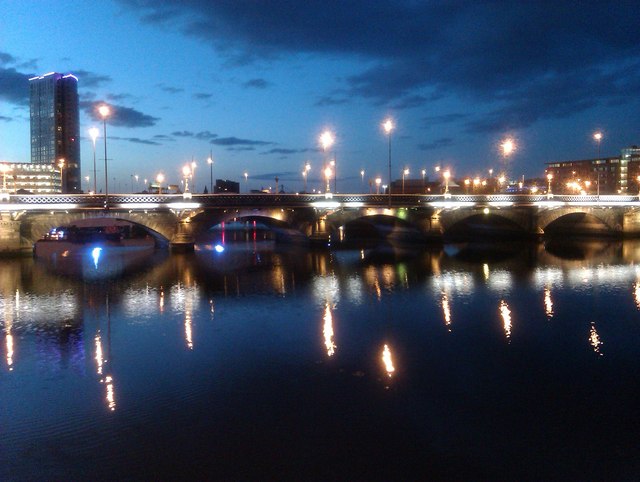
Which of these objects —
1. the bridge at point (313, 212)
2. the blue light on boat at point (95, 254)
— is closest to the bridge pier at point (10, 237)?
the bridge at point (313, 212)

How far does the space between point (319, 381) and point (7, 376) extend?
9.65 meters

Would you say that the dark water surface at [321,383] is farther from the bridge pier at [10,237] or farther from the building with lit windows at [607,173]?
the building with lit windows at [607,173]

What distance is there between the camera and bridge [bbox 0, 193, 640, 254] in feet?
170

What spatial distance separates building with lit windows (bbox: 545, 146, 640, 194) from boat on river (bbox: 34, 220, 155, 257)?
4541 inches

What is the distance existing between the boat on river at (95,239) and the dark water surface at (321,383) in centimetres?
3214

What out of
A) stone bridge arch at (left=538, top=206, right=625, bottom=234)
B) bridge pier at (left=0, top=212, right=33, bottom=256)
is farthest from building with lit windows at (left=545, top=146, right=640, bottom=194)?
bridge pier at (left=0, top=212, right=33, bottom=256)

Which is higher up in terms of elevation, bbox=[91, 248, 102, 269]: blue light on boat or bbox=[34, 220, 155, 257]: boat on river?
bbox=[34, 220, 155, 257]: boat on river

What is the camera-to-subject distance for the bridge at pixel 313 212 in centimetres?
5172

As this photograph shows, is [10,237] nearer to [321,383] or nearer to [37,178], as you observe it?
[321,383]

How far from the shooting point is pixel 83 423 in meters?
13.1

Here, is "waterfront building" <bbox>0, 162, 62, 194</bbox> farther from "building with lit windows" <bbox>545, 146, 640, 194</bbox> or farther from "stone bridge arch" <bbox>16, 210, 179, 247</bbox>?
"building with lit windows" <bbox>545, 146, 640, 194</bbox>

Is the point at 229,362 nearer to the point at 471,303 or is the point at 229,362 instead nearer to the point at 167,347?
the point at 167,347

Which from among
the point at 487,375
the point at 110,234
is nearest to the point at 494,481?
the point at 487,375

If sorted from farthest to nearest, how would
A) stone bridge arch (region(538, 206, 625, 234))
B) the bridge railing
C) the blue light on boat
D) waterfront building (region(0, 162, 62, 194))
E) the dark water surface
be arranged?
waterfront building (region(0, 162, 62, 194)) → stone bridge arch (region(538, 206, 625, 234)) → the bridge railing → the blue light on boat → the dark water surface
